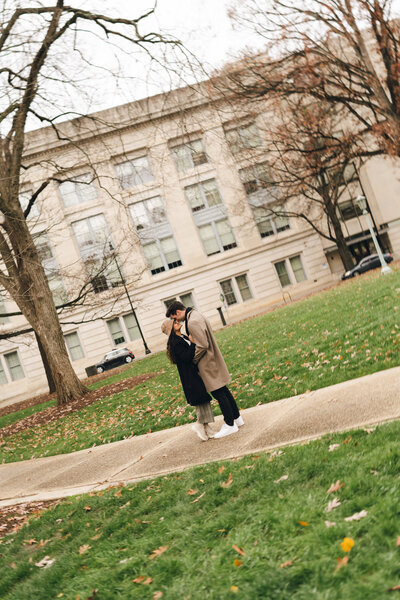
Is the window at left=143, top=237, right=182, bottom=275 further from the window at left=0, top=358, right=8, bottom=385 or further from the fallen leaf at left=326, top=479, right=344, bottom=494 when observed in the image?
the fallen leaf at left=326, top=479, right=344, bottom=494

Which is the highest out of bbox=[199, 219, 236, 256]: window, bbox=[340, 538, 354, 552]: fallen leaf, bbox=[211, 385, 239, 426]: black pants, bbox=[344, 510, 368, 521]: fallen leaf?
bbox=[199, 219, 236, 256]: window

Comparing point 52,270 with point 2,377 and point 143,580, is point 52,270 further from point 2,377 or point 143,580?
point 143,580

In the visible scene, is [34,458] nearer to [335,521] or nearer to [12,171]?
[335,521]

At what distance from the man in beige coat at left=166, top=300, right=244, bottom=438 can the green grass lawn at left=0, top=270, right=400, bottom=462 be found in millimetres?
1656

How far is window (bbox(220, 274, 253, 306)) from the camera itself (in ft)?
139

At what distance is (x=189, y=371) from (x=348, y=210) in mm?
40437

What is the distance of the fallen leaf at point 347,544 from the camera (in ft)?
10.1

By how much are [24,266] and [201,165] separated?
2733cm

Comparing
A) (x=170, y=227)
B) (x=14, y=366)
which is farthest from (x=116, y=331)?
(x=170, y=227)

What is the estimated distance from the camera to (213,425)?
765cm

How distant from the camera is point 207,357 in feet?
22.2

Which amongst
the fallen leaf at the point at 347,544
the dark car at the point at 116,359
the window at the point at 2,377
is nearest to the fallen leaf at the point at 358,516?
the fallen leaf at the point at 347,544

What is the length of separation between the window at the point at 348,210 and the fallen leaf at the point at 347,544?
42972 millimetres

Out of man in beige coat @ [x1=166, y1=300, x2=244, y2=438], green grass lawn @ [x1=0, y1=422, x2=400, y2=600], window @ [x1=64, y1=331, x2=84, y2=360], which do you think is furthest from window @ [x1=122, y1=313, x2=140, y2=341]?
green grass lawn @ [x1=0, y1=422, x2=400, y2=600]
